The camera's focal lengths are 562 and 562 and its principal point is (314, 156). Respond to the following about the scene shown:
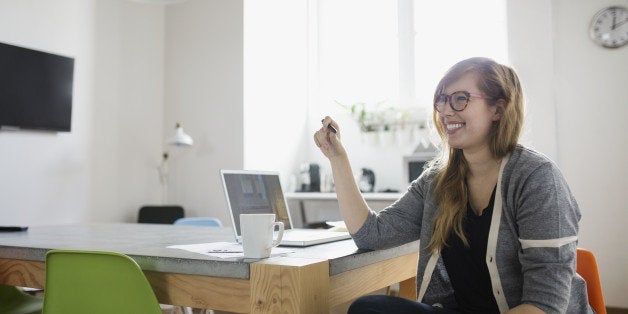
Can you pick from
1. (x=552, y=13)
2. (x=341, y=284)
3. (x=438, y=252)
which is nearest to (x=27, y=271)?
(x=341, y=284)

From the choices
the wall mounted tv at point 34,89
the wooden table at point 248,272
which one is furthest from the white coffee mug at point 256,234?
the wall mounted tv at point 34,89

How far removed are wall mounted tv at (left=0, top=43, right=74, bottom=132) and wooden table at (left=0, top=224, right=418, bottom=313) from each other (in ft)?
7.86

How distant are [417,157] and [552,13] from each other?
4.57ft

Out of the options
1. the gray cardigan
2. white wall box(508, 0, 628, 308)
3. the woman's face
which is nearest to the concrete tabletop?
the gray cardigan

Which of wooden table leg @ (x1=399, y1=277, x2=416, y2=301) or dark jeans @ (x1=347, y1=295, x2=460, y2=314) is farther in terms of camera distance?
wooden table leg @ (x1=399, y1=277, x2=416, y2=301)

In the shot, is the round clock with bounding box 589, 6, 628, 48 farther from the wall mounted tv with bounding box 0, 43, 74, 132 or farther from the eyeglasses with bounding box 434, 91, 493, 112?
the wall mounted tv with bounding box 0, 43, 74, 132

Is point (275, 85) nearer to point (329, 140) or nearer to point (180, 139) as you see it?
point (180, 139)

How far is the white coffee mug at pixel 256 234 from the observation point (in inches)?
49.2

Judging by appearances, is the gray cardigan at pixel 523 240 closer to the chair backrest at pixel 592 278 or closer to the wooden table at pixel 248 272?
the wooden table at pixel 248 272

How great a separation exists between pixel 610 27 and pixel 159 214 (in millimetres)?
3593

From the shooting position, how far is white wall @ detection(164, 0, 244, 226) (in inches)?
183

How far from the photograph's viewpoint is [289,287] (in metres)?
1.14

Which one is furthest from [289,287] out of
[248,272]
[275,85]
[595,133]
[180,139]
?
[275,85]

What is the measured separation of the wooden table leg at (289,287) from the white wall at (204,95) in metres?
3.39
